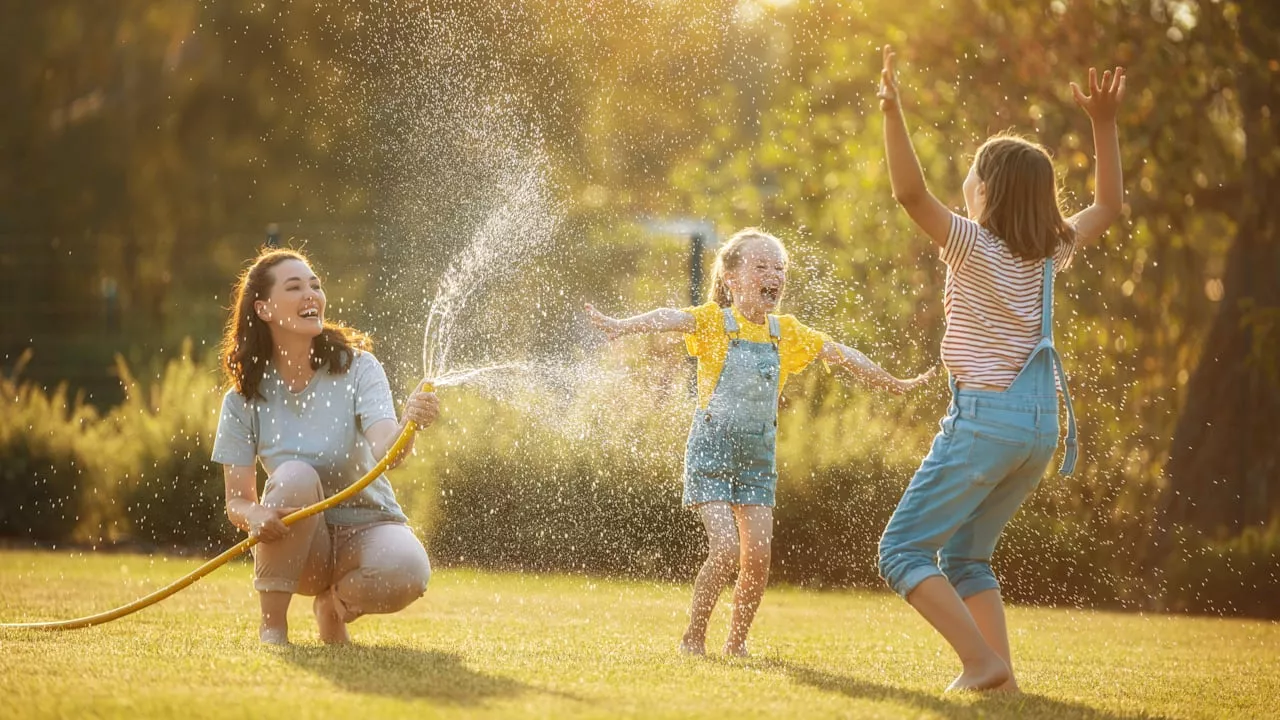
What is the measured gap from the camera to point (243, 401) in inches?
203

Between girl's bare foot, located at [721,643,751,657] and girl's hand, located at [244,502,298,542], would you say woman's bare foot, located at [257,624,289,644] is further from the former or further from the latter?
girl's bare foot, located at [721,643,751,657]

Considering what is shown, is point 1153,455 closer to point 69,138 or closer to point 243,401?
point 243,401

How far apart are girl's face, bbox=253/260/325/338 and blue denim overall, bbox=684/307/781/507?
1.30 meters

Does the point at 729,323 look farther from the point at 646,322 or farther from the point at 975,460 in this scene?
the point at 975,460

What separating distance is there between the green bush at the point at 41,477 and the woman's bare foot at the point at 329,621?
5.18 m

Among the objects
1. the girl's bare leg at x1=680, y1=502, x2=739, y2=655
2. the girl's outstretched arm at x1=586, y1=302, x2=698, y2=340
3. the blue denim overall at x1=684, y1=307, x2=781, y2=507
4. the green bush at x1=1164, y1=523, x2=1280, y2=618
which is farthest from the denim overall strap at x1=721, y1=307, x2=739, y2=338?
the green bush at x1=1164, y1=523, x2=1280, y2=618

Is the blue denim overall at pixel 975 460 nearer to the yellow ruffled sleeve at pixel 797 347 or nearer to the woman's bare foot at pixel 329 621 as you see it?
the yellow ruffled sleeve at pixel 797 347

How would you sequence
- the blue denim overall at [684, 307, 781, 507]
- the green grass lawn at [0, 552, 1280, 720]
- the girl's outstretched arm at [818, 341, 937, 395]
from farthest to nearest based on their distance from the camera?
the girl's outstretched arm at [818, 341, 937, 395]
the blue denim overall at [684, 307, 781, 507]
the green grass lawn at [0, 552, 1280, 720]

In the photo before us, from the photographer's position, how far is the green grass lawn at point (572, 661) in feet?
12.7

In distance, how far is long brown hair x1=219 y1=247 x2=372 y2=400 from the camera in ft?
17.0

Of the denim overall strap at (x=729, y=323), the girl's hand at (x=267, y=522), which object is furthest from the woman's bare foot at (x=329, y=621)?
the denim overall strap at (x=729, y=323)

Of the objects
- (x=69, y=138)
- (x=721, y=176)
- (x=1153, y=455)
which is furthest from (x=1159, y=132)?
(x=69, y=138)

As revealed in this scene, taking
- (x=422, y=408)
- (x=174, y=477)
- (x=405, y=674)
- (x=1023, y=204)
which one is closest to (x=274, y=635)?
(x=405, y=674)

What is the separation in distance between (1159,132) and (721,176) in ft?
14.4
